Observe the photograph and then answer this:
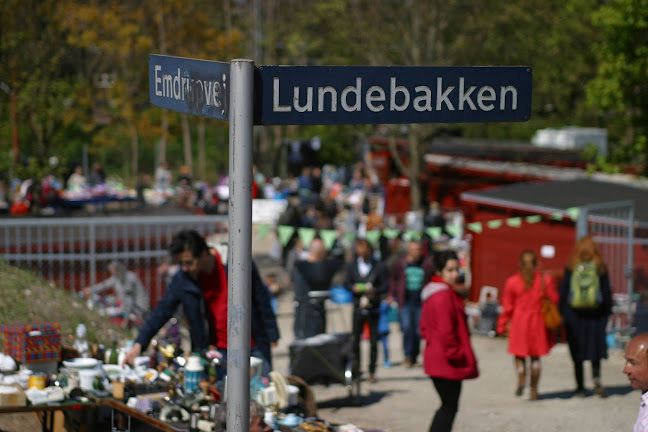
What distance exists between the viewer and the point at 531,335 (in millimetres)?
10836

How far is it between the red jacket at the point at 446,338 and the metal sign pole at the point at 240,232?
3.92 m

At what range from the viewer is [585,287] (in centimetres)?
1079

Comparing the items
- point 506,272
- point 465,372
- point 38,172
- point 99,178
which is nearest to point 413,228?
point 506,272

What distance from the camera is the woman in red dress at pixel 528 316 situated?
426 inches

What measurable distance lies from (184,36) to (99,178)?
5.26m

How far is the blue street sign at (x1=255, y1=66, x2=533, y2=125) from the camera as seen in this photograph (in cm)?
407

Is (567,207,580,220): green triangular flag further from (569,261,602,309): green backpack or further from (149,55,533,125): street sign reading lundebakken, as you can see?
(149,55,533,125): street sign reading lundebakken

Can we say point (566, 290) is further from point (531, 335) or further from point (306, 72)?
point (306, 72)

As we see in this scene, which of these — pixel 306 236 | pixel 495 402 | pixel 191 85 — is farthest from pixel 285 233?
pixel 191 85

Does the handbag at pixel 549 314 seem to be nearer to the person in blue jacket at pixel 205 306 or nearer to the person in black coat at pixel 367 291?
the person in black coat at pixel 367 291

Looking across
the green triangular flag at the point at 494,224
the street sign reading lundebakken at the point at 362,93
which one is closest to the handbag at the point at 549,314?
the street sign reading lundebakken at the point at 362,93

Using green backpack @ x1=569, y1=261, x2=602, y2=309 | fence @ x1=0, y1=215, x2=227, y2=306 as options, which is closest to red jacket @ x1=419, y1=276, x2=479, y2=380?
green backpack @ x1=569, y1=261, x2=602, y2=309

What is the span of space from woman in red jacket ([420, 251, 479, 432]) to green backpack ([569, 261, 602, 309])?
10.2 feet

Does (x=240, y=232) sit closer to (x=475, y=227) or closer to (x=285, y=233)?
(x=475, y=227)
